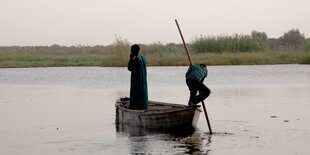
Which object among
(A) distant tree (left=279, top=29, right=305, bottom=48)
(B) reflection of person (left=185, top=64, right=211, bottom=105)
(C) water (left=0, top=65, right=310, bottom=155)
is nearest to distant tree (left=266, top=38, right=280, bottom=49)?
(A) distant tree (left=279, top=29, right=305, bottom=48)

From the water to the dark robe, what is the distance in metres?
Result: 0.65

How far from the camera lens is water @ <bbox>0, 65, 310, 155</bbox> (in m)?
11.5

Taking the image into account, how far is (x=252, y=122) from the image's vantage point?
1470 centimetres

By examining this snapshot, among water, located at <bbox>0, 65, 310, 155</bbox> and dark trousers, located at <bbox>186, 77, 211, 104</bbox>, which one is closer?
water, located at <bbox>0, 65, 310, 155</bbox>

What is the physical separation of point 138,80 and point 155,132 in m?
1.15

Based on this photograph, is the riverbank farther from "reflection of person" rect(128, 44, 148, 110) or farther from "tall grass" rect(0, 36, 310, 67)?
"reflection of person" rect(128, 44, 148, 110)

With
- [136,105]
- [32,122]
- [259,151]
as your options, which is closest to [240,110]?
[136,105]

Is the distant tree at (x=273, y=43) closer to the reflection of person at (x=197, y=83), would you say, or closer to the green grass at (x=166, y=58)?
the green grass at (x=166, y=58)

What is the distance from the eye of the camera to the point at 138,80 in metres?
13.8

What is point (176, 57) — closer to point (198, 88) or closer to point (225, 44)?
point (225, 44)

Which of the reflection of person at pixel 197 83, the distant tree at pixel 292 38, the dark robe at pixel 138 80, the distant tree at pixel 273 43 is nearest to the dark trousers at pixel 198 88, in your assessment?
the reflection of person at pixel 197 83

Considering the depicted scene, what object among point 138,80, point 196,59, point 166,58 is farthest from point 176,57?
point 138,80

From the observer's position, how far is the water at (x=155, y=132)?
11.5m

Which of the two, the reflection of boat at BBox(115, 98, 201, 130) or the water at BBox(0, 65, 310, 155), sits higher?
the reflection of boat at BBox(115, 98, 201, 130)
